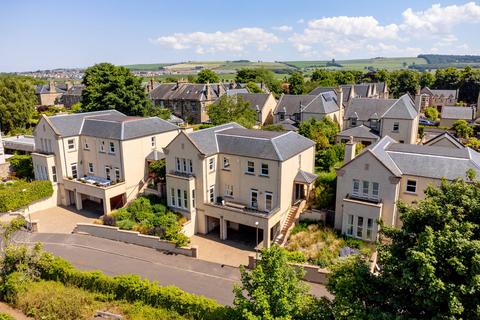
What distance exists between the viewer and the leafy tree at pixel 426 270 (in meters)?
12.4

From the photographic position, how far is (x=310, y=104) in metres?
61.2

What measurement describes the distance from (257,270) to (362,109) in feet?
164

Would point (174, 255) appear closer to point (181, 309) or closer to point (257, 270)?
point (181, 309)

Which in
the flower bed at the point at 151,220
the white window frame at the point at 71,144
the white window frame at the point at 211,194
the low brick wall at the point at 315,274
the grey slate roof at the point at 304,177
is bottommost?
the low brick wall at the point at 315,274

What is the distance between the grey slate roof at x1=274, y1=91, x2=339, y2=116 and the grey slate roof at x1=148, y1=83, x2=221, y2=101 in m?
19.7

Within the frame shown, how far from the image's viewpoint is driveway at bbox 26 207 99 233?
3556 cm

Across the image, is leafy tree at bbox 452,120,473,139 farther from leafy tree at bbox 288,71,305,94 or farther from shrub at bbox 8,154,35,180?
shrub at bbox 8,154,35,180

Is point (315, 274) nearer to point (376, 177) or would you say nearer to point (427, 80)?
point (376, 177)

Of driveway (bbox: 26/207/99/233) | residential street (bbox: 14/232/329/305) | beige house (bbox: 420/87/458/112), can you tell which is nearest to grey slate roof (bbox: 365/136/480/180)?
residential street (bbox: 14/232/329/305)

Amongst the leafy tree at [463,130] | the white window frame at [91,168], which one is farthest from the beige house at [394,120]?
the white window frame at [91,168]

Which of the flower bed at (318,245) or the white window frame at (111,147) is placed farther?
the white window frame at (111,147)

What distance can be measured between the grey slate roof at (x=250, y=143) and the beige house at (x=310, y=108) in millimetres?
25146

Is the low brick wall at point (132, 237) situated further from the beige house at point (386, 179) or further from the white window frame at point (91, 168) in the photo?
the beige house at point (386, 179)

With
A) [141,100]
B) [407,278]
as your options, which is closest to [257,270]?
[407,278]
